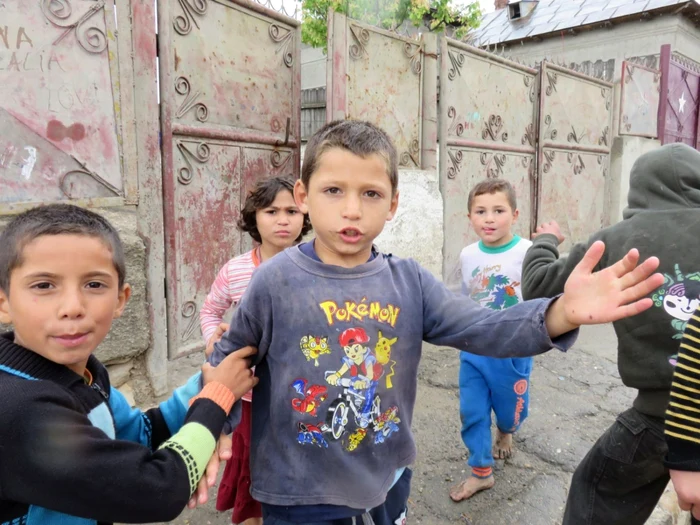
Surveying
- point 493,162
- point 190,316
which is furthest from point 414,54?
point 190,316

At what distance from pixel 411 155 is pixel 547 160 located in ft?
8.01

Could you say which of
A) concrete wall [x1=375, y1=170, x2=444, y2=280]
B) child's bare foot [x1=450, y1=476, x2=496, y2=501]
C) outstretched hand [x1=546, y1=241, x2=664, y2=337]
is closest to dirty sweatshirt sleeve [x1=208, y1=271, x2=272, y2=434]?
outstretched hand [x1=546, y1=241, x2=664, y2=337]

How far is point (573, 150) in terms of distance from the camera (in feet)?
21.4

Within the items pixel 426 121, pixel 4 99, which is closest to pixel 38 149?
pixel 4 99

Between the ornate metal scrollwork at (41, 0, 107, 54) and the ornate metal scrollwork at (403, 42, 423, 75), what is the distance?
263 cm

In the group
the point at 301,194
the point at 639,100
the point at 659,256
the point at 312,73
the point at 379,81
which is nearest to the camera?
the point at 301,194

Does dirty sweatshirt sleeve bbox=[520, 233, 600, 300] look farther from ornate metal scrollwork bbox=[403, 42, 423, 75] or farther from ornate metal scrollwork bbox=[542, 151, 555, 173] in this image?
ornate metal scrollwork bbox=[542, 151, 555, 173]

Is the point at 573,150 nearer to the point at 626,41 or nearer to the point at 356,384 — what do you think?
the point at 356,384

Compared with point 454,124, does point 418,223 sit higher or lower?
lower

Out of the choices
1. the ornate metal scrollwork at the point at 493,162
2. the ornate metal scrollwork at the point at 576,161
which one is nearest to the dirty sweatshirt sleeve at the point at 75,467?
the ornate metal scrollwork at the point at 493,162

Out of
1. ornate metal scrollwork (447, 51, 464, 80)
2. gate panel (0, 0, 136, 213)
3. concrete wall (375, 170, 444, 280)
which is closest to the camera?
gate panel (0, 0, 136, 213)

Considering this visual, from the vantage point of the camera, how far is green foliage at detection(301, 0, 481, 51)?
13711 millimetres

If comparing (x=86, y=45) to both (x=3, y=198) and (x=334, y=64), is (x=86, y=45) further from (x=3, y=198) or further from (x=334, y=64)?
(x=334, y=64)

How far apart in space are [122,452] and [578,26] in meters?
14.9
